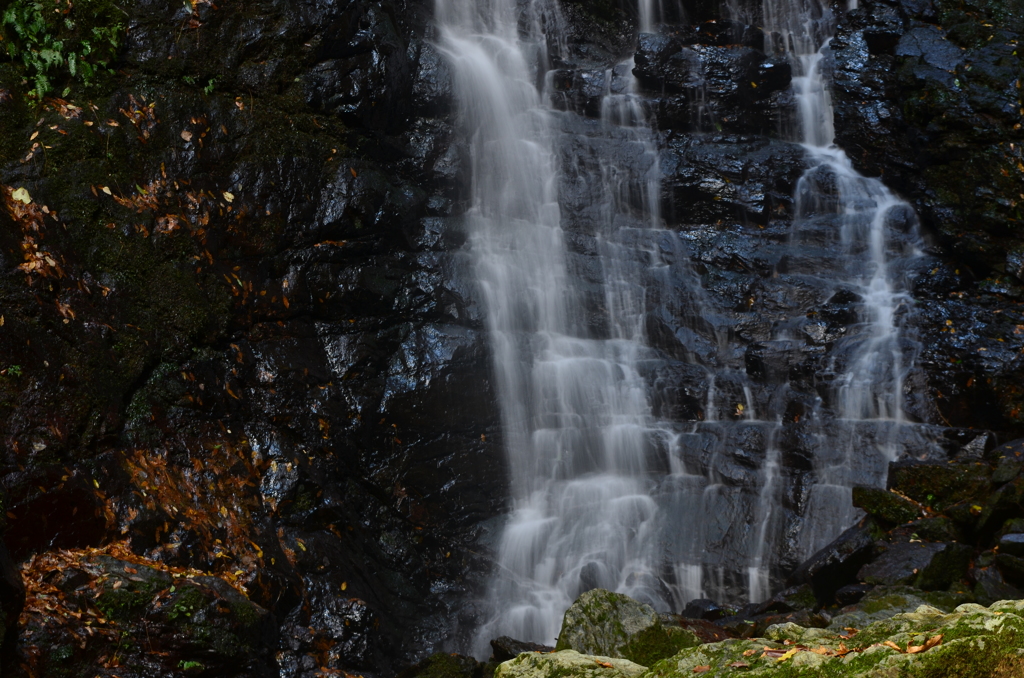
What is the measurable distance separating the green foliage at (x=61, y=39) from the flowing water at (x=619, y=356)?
17.4 feet

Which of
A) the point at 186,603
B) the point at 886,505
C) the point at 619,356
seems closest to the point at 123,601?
the point at 186,603

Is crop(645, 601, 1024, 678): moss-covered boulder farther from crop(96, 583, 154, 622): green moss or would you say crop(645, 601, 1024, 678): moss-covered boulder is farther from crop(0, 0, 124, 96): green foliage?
crop(0, 0, 124, 96): green foliage

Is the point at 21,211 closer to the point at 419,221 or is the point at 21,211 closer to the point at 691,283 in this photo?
the point at 419,221

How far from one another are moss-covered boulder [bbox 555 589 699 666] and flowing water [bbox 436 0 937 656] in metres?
2.91

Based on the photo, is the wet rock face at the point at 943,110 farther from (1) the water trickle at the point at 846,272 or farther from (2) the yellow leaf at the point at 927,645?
(2) the yellow leaf at the point at 927,645

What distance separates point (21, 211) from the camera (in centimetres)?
630

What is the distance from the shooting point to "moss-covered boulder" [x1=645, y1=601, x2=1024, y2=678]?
6.21ft

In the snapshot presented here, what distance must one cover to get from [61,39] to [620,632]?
8.02 m

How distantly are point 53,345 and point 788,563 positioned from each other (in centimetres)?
807

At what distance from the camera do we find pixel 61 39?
23.9 ft

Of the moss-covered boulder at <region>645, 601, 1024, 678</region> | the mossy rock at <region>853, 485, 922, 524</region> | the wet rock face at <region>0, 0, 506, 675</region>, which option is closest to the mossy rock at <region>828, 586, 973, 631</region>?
the mossy rock at <region>853, 485, 922, 524</region>

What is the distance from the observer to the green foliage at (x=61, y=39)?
701cm

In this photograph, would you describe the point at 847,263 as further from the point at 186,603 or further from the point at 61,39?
the point at 61,39

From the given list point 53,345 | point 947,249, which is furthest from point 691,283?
point 53,345
